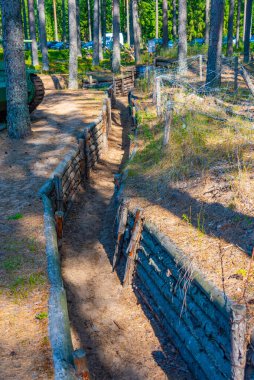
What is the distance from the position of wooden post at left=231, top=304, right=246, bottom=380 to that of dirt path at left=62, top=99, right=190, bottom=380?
1.41 meters

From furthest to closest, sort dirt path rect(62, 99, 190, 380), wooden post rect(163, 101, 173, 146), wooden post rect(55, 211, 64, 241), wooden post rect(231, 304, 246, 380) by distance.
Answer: wooden post rect(163, 101, 173, 146), wooden post rect(55, 211, 64, 241), dirt path rect(62, 99, 190, 380), wooden post rect(231, 304, 246, 380)

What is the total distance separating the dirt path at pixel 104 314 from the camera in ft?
19.1

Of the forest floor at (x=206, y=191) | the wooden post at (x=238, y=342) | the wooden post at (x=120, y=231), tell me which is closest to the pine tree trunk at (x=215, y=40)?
→ the forest floor at (x=206, y=191)

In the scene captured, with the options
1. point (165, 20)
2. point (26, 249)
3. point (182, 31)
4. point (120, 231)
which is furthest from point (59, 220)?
point (165, 20)

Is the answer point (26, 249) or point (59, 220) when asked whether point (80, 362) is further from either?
point (59, 220)

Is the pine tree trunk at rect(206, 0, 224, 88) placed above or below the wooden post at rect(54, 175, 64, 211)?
above

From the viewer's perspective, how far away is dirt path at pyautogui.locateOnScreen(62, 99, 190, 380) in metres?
5.83

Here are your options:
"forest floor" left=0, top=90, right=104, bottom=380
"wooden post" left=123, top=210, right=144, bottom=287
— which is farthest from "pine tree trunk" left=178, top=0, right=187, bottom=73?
"wooden post" left=123, top=210, right=144, bottom=287

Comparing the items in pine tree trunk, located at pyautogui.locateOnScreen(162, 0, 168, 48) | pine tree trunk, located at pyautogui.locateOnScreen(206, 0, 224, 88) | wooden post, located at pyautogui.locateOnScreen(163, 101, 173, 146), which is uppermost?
pine tree trunk, located at pyautogui.locateOnScreen(162, 0, 168, 48)

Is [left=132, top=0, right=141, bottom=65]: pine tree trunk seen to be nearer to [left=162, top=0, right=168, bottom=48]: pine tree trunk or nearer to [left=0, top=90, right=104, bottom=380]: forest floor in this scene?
[left=162, top=0, right=168, bottom=48]: pine tree trunk

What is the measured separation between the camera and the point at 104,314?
6.98m

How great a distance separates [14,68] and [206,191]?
762 centimetres

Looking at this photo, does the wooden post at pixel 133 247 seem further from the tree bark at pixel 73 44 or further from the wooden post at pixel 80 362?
the tree bark at pixel 73 44

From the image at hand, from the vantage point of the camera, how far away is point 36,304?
546 centimetres
